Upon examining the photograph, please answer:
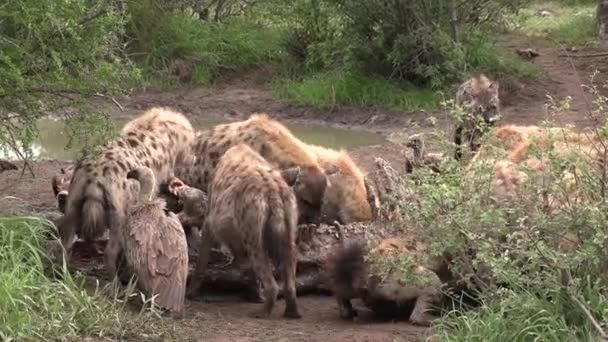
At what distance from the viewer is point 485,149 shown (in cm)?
555

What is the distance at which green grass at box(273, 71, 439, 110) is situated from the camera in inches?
537

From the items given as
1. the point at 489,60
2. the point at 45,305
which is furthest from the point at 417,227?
the point at 489,60

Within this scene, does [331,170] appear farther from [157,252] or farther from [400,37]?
[400,37]

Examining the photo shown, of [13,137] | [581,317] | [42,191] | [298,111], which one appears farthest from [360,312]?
[298,111]

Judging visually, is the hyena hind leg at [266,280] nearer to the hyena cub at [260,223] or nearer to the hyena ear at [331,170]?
the hyena cub at [260,223]

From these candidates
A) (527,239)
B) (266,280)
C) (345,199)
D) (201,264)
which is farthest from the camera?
(345,199)

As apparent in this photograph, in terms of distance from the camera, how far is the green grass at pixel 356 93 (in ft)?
44.7

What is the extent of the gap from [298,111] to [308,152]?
242 inches

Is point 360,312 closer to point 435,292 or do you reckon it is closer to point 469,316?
point 435,292

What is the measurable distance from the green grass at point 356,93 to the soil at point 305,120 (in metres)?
0.17

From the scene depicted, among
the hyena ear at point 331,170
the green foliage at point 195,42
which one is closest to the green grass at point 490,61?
the green foliage at point 195,42

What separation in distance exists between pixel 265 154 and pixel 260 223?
52.8 inches

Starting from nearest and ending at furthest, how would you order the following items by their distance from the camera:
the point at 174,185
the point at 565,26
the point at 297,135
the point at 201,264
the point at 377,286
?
the point at 377,286 → the point at 201,264 → the point at 174,185 → the point at 297,135 → the point at 565,26

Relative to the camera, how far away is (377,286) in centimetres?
610
